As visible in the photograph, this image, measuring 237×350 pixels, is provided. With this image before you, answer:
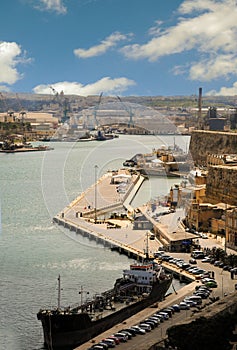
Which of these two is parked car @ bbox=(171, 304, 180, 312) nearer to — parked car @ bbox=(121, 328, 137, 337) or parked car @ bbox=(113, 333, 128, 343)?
parked car @ bbox=(121, 328, 137, 337)

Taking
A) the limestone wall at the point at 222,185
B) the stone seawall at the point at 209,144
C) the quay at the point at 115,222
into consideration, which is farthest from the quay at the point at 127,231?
the stone seawall at the point at 209,144

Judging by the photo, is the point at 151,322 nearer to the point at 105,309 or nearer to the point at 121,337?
the point at 121,337

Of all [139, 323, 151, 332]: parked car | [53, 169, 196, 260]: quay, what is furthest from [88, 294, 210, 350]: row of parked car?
[53, 169, 196, 260]: quay

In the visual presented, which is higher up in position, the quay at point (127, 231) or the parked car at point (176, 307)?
the parked car at point (176, 307)

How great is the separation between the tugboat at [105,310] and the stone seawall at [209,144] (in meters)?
10.6

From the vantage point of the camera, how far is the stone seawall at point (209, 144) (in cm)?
1686

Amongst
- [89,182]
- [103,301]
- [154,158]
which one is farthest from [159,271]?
[154,158]

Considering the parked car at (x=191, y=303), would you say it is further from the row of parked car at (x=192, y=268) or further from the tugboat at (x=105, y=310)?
the row of parked car at (x=192, y=268)

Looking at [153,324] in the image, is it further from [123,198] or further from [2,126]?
[2,126]

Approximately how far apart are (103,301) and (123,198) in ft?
22.1

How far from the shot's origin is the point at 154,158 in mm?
20391

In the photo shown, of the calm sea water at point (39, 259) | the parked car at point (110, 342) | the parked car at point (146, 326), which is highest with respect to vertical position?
the parked car at point (146, 326)

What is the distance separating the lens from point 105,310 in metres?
5.64

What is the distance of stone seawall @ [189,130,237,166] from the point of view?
16.9m
